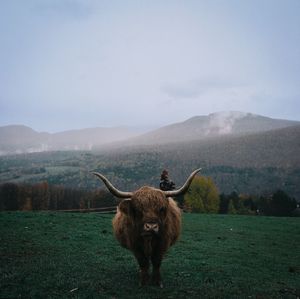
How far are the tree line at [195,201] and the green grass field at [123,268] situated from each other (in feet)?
108

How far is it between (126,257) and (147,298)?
154 inches

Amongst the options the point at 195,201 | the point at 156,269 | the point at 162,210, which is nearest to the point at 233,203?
the point at 195,201

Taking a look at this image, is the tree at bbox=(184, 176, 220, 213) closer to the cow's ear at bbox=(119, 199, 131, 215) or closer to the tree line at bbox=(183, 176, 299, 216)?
the tree line at bbox=(183, 176, 299, 216)

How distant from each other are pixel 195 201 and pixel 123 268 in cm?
5562

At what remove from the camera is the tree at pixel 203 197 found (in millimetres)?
62656

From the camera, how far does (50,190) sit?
8150 cm

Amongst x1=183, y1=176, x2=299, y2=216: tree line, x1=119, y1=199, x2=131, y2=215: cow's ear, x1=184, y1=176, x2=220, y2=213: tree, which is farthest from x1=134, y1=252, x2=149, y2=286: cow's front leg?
x1=184, y1=176, x2=220, y2=213: tree


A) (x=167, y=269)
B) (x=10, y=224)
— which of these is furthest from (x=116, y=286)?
(x=10, y=224)

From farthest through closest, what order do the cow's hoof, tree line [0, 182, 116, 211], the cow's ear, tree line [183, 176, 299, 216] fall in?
tree line [0, 182, 116, 211]
tree line [183, 176, 299, 216]
the cow's hoof
the cow's ear

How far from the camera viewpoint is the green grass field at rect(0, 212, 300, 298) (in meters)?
6.98

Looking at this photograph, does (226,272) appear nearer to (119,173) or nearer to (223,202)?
(223,202)

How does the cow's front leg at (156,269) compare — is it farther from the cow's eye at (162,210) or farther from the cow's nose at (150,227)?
the cow's nose at (150,227)

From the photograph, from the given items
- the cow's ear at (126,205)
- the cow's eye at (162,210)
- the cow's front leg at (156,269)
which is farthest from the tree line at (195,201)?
the cow's eye at (162,210)

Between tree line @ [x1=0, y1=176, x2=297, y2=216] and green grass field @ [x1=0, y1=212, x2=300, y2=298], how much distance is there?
33.0 meters
